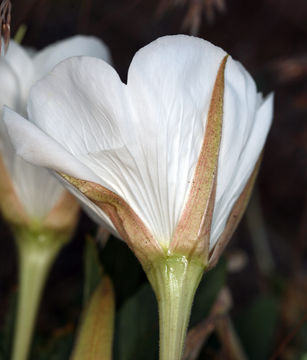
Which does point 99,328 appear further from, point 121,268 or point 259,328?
point 259,328

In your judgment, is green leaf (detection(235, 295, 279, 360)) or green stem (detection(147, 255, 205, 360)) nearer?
green stem (detection(147, 255, 205, 360))

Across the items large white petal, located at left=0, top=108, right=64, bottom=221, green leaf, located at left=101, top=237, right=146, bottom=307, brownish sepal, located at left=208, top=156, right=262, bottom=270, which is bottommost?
green leaf, located at left=101, top=237, right=146, bottom=307

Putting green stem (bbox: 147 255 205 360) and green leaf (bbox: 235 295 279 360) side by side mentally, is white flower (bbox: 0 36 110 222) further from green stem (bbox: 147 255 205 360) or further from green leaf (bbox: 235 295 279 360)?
green leaf (bbox: 235 295 279 360)

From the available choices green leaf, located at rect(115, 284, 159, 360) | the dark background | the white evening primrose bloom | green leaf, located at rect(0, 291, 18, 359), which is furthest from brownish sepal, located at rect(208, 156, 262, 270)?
the dark background

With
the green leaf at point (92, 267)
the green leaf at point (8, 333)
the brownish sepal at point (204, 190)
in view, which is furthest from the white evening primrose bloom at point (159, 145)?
the green leaf at point (8, 333)

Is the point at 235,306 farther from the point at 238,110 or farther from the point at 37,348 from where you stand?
the point at 238,110

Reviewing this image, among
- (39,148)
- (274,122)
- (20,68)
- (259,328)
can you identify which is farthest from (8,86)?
(274,122)
